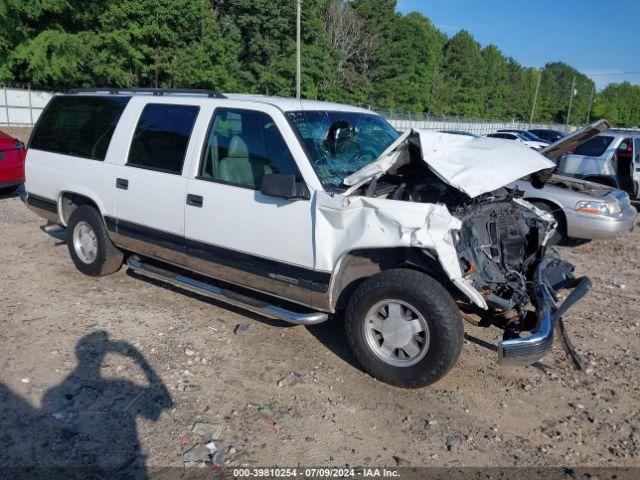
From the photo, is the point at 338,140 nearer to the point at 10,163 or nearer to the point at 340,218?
the point at 340,218

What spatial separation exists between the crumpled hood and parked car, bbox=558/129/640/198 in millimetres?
7944

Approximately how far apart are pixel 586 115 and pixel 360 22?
84.6 metres

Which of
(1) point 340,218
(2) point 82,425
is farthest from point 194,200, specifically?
(2) point 82,425

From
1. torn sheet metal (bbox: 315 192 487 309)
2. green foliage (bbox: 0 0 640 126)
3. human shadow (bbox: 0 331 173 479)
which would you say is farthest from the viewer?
green foliage (bbox: 0 0 640 126)

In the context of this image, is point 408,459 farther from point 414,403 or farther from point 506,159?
point 506,159

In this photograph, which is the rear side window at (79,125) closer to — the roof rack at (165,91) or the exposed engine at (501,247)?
the roof rack at (165,91)

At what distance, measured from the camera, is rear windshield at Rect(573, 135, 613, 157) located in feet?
37.0

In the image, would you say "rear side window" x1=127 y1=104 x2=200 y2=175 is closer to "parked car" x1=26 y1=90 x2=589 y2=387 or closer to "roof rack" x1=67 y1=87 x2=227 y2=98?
"parked car" x1=26 y1=90 x2=589 y2=387

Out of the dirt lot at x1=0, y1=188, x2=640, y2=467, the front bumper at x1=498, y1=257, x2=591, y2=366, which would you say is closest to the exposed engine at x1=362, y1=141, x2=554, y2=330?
the front bumper at x1=498, y1=257, x2=591, y2=366

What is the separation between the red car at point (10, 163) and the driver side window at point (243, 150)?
22.1ft

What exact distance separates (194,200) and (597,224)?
5.87 meters

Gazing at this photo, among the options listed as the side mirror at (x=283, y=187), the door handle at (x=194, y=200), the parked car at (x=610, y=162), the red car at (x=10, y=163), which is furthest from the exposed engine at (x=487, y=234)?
the red car at (x=10, y=163)

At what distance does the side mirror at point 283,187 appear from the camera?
3869mm

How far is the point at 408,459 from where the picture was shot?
318cm
